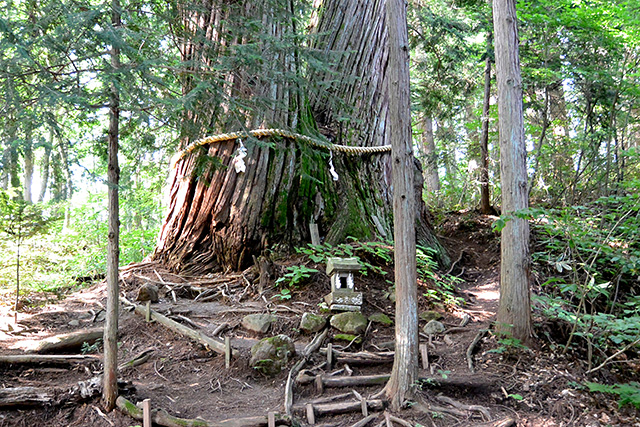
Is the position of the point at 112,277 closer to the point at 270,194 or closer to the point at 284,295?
the point at 284,295

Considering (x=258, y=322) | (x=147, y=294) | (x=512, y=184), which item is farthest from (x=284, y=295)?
(x=512, y=184)

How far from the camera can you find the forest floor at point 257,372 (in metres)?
3.35

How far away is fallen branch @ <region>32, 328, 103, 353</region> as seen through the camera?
411 cm

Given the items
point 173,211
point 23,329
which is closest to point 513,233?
point 173,211

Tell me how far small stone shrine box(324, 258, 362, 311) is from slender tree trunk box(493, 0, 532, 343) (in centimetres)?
159

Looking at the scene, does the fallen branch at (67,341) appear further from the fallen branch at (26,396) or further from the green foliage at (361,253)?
the green foliage at (361,253)

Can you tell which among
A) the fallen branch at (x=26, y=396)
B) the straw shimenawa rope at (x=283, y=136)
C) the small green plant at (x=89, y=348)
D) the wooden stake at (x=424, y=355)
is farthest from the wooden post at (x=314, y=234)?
the fallen branch at (x=26, y=396)

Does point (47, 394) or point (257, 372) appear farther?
point (257, 372)

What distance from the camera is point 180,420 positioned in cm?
308

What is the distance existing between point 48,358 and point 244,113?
3229mm

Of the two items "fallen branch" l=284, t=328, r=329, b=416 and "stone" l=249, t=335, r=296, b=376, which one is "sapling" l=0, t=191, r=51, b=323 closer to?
"stone" l=249, t=335, r=296, b=376

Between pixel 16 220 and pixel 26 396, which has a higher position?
pixel 16 220

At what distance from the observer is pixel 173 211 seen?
6578 millimetres

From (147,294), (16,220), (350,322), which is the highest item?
(16,220)
